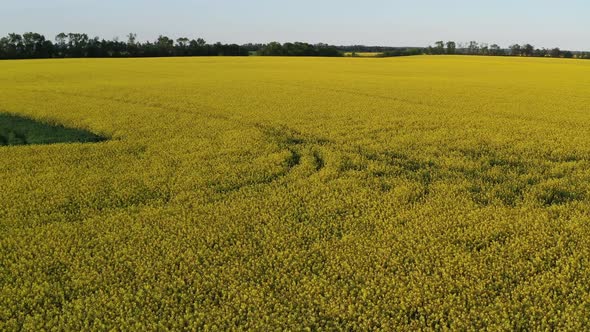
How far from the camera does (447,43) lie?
121m

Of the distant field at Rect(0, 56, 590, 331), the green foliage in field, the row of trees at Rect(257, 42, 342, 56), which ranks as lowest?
the distant field at Rect(0, 56, 590, 331)

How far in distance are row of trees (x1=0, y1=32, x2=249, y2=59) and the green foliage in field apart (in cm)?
7571

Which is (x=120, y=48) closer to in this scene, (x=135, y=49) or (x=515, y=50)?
(x=135, y=49)

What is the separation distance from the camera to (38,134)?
18.0 m

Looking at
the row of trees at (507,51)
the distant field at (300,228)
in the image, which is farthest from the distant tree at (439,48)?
the distant field at (300,228)

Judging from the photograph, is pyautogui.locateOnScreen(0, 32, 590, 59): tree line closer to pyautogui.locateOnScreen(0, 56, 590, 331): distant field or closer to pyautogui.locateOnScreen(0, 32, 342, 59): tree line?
pyautogui.locateOnScreen(0, 32, 342, 59): tree line

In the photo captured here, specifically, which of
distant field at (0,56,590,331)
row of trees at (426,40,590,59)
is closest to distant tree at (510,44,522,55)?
row of trees at (426,40,590,59)

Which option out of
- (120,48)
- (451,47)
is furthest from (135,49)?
(451,47)

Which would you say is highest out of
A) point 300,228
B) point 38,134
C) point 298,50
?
point 298,50

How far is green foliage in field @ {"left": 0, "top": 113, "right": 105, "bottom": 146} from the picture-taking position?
17094 millimetres

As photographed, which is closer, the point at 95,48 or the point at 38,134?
the point at 38,134

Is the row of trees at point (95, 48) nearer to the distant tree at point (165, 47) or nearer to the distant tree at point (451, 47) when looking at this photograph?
the distant tree at point (165, 47)

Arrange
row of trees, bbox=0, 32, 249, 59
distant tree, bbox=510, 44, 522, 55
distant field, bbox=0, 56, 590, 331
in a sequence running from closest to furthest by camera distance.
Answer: distant field, bbox=0, 56, 590, 331
row of trees, bbox=0, 32, 249, 59
distant tree, bbox=510, 44, 522, 55

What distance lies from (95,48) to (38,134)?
80.3 m
